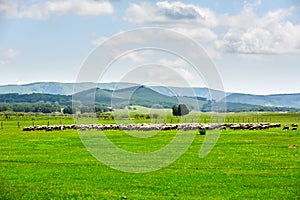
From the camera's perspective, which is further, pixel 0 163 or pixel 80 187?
pixel 0 163

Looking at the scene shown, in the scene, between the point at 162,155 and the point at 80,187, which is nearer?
the point at 80,187

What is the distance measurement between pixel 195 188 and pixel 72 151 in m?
19.9

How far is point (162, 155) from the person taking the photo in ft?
124

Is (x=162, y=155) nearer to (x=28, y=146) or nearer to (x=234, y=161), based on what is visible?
(x=234, y=161)

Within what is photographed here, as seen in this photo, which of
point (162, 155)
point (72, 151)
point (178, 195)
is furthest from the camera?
point (72, 151)

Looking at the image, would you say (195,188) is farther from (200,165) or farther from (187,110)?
(187,110)

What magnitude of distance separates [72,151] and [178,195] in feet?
69.1

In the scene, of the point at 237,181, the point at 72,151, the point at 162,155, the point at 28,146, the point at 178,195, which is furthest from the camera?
the point at 28,146

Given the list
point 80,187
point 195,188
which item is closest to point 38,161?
point 80,187

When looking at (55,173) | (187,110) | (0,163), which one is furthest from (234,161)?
(187,110)

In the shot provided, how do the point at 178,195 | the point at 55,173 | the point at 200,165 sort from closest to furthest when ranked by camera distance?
the point at 178,195 → the point at 55,173 → the point at 200,165

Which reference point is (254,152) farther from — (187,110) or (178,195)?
(187,110)

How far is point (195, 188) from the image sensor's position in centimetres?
2362

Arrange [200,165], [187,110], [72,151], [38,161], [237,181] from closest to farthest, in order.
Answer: [237,181]
[200,165]
[38,161]
[72,151]
[187,110]
